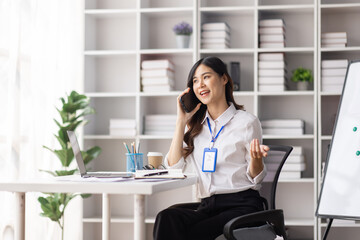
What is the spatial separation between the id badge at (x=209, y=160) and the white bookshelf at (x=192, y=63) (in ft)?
5.91

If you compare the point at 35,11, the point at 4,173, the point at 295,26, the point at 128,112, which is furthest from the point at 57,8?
the point at 295,26

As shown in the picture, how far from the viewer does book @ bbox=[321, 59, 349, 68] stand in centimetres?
453

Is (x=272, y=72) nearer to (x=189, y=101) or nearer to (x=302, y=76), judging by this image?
(x=302, y=76)

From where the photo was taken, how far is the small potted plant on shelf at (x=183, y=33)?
4.74 m

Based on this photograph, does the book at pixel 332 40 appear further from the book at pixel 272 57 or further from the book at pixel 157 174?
→ the book at pixel 157 174

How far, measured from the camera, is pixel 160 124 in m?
4.79

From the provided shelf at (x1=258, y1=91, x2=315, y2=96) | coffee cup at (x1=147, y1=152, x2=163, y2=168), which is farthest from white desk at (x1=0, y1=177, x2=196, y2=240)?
shelf at (x1=258, y1=91, x2=315, y2=96)

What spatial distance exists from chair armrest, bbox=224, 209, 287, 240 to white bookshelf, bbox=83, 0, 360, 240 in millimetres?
2059

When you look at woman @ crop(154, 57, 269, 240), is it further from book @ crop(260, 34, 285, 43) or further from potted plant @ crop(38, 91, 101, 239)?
book @ crop(260, 34, 285, 43)

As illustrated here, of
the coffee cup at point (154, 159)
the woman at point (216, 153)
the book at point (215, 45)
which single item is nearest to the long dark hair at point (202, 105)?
the woman at point (216, 153)

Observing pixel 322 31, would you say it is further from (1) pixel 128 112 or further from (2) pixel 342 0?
(1) pixel 128 112

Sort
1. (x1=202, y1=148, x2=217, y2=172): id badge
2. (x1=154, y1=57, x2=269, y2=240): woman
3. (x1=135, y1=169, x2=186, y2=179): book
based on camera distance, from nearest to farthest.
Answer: (x1=135, y1=169, x2=186, y2=179): book
(x1=154, y1=57, x2=269, y2=240): woman
(x1=202, y1=148, x2=217, y2=172): id badge

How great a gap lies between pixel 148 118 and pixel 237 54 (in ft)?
3.10

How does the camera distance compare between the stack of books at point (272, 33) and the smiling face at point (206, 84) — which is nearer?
the smiling face at point (206, 84)
